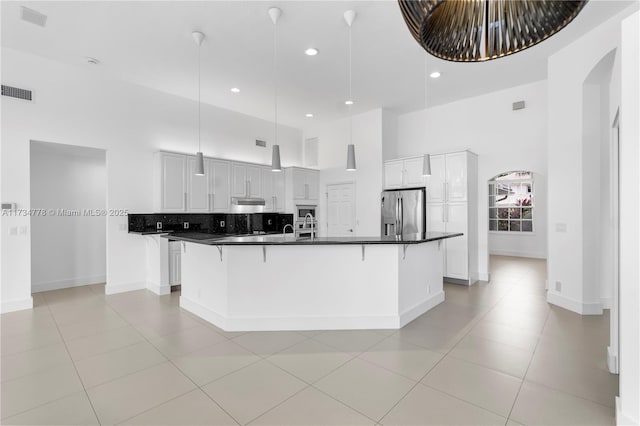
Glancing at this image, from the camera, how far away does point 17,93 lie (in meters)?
4.23

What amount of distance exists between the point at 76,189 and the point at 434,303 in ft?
20.5

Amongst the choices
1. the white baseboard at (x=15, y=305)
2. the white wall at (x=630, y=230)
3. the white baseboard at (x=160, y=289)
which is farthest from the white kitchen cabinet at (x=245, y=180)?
the white wall at (x=630, y=230)

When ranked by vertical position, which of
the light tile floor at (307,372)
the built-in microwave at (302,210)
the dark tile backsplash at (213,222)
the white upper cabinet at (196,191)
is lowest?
the light tile floor at (307,372)

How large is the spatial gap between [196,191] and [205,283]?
97.7 inches

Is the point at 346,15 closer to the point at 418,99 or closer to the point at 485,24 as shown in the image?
the point at 485,24

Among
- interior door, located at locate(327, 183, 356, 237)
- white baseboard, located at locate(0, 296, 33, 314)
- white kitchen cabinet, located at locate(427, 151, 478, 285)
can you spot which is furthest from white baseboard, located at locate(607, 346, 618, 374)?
white baseboard, located at locate(0, 296, 33, 314)

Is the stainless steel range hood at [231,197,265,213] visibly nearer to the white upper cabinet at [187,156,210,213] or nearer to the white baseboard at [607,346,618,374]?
the white upper cabinet at [187,156,210,213]

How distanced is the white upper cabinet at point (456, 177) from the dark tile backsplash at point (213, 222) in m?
3.52

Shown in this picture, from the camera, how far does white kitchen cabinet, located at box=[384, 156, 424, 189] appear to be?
611cm

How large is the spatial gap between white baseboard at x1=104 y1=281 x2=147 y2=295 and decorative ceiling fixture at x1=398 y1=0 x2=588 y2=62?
565 centimetres

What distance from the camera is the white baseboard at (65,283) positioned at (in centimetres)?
515

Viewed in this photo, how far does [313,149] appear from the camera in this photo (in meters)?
8.03

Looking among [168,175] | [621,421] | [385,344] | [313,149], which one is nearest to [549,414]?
[621,421]

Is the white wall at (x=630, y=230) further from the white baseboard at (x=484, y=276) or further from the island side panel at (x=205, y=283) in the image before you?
the white baseboard at (x=484, y=276)
